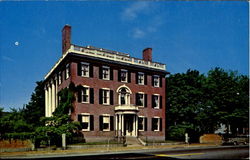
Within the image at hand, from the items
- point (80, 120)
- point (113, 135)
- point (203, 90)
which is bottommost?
point (113, 135)

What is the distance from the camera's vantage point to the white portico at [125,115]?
3186 centimetres

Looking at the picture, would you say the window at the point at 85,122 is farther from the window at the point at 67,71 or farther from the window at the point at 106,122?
the window at the point at 67,71

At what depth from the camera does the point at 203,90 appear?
39094mm

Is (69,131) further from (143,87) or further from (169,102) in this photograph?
(169,102)

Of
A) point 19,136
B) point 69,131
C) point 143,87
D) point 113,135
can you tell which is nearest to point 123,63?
point 143,87

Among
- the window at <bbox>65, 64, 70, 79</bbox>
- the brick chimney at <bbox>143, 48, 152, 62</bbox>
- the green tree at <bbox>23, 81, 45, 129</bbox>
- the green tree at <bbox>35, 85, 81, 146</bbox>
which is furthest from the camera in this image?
the green tree at <bbox>23, 81, 45, 129</bbox>

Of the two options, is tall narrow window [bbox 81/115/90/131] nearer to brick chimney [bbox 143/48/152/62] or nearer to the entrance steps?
the entrance steps

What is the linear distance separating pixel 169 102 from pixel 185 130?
17.6 feet

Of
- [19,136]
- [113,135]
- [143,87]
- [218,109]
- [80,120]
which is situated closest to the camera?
[19,136]

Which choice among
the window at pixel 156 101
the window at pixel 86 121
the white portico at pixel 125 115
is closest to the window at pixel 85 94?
the window at pixel 86 121

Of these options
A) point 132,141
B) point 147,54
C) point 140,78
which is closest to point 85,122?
point 132,141

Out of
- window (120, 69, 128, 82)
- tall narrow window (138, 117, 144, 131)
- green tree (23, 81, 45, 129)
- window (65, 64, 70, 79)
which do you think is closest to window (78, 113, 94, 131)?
window (65, 64, 70, 79)

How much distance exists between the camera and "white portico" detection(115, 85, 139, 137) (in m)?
31.9

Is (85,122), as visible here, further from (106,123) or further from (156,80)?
(156,80)
